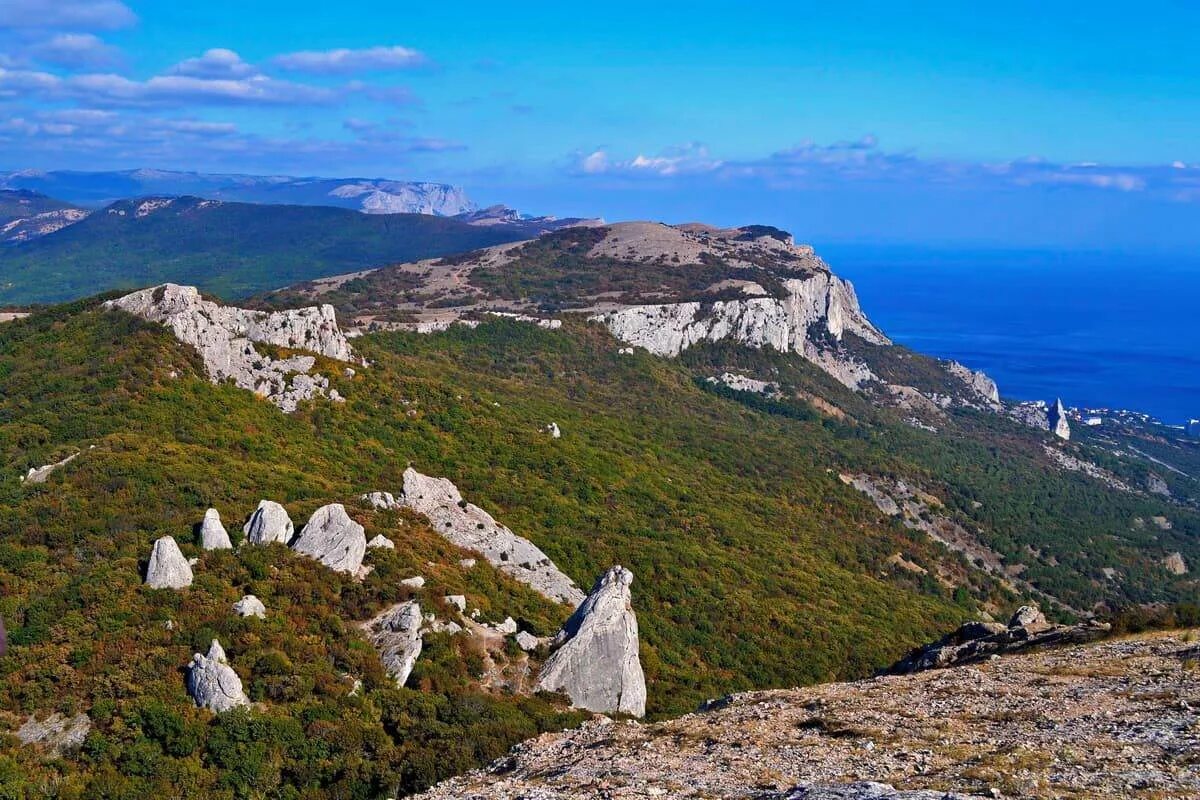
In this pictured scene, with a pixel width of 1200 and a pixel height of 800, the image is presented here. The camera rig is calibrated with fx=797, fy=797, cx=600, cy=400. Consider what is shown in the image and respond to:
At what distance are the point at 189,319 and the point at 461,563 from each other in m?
30.2

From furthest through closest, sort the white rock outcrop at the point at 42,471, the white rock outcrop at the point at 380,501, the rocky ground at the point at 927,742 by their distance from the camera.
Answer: the white rock outcrop at the point at 380,501 → the white rock outcrop at the point at 42,471 → the rocky ground at the point at 927,742

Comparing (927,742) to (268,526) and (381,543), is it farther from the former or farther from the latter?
(268,526)

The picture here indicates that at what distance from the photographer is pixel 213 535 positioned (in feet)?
101

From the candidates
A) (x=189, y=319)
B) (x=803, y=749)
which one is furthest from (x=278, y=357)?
(x=803, y=749)

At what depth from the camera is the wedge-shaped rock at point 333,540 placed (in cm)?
3136

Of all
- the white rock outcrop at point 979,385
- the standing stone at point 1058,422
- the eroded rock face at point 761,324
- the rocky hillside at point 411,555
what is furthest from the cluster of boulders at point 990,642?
the white rock outcrop at point 979,385

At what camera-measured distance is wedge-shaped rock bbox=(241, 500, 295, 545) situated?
31.5 metres

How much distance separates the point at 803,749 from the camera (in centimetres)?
2045

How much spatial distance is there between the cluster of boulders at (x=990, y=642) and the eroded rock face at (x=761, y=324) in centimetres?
11082

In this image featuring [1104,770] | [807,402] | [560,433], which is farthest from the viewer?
[807,402]

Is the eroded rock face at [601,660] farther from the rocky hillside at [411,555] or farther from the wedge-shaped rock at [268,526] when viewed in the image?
the wedge-shaped rock at [268,526]

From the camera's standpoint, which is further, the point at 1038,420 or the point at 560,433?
the point at 1038,420

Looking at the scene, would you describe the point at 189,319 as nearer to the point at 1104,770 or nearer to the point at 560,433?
the point at 560,433

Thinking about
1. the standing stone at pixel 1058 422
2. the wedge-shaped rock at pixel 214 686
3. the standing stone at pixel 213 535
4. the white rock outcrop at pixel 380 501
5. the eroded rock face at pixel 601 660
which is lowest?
the standing stone at pixel 1058 422
